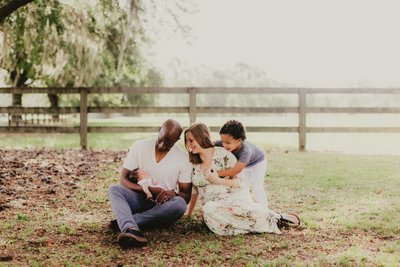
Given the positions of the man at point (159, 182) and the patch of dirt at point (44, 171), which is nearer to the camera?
the man at point (159, 182)

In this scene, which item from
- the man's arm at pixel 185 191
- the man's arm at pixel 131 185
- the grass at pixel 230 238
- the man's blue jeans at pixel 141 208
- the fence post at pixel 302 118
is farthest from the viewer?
the fence post at pixel 302 118

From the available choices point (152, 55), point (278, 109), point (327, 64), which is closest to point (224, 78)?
point (327, 64)

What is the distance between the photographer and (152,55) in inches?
910

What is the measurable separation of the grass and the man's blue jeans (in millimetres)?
140

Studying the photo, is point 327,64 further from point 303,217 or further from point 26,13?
point 303,217

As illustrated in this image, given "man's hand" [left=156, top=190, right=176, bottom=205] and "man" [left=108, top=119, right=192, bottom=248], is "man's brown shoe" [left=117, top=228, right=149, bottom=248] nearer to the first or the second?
"man" [left=108, top=119, right=192, bottom=248]

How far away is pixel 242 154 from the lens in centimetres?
516

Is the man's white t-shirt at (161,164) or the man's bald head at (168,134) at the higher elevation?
the man's bald head at (168,134)

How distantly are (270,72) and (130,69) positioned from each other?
53864mm

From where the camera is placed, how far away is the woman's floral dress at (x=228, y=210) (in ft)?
16.3

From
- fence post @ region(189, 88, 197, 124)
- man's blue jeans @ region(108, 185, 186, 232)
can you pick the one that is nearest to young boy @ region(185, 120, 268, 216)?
man's blue jeans @ region(108, 185, 186, 232)

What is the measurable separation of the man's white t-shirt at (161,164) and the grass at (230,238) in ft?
1.62

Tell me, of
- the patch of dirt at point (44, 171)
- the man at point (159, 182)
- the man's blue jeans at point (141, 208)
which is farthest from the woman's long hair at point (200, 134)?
the patch of dirt at point (44, 171)

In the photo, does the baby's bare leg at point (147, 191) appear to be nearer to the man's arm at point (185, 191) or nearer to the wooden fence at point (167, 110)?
the man's arm at point (185, 191)
